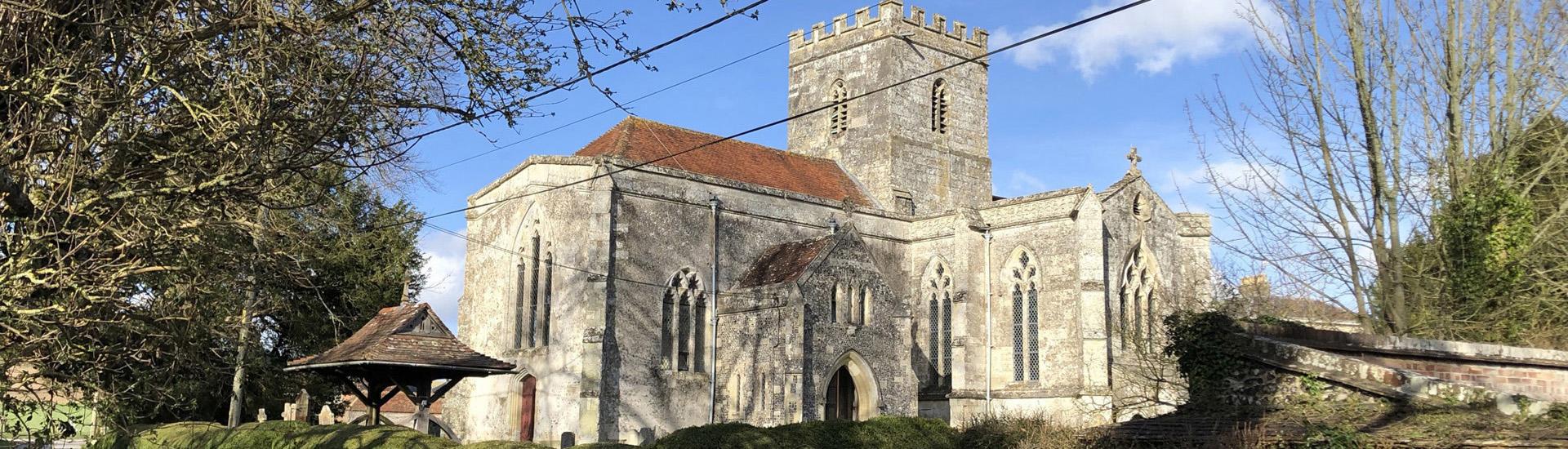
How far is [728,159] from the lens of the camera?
33.0 metres

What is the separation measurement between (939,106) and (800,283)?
1271 centimetres

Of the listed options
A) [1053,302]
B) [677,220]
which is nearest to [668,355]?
[677,220]

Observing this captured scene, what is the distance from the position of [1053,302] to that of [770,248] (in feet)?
23.6

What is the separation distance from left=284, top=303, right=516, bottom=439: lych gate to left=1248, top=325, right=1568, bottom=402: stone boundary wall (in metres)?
11.2

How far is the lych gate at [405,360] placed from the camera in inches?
696

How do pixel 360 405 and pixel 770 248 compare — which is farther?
pixel 360 405

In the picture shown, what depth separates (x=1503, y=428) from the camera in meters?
9.24

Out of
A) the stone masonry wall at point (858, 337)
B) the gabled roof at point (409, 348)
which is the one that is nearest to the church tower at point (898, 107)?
the stone masonry wall at point (858, 337)

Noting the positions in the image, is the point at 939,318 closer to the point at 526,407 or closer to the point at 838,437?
the point at 526,407

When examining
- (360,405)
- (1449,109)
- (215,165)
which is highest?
(1449,109)

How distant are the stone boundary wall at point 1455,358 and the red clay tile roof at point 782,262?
14694mm

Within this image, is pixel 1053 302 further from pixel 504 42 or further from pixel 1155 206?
pixel 504 42

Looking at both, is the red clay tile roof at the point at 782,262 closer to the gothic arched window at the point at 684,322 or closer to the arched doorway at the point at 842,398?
the gothic arched window at the point at 684,322

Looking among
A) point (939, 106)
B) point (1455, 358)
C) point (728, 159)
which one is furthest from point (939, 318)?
point (1455, 358)
